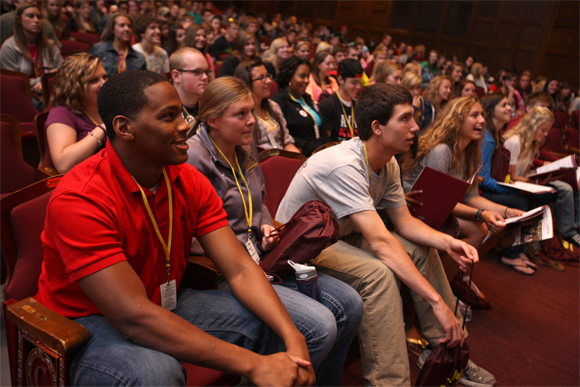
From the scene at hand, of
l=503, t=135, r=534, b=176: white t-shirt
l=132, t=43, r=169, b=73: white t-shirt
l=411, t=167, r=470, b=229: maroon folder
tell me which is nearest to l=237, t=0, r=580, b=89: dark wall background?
l=503, t=135, r=534, b=176: white t-shirt

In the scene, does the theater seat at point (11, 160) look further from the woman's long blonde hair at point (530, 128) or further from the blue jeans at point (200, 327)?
the woman's long blonde hair at point (530, 128)

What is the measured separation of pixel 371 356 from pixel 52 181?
4.01 feet

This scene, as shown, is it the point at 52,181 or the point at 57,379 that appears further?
the point at 52,181

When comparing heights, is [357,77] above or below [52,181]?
above

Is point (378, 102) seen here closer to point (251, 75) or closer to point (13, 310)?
point (251, 75)

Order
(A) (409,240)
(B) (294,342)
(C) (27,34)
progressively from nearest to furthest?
1. (B) (294,342)
2. (A) (409,240)
3. (C) (27,34)

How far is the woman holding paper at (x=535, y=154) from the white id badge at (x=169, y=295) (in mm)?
2960

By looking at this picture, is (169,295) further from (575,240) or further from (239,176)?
(575,240)

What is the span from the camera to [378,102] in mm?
1748

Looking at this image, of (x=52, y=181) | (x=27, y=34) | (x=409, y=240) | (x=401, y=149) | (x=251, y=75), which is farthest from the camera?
(x=27, y=34)

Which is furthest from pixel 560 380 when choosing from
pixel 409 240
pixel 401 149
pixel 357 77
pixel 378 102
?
pixel 357 77

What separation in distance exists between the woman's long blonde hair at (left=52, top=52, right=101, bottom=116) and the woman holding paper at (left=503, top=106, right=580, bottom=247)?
2.99 meters

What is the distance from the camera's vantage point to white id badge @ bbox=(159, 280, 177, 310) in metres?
1.13

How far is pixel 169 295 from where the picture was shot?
1154 millimetres
